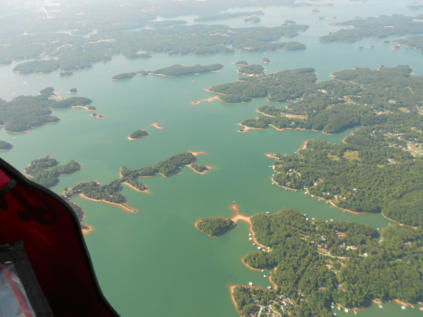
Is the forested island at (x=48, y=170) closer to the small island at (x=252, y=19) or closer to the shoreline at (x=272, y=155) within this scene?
the shoreline at (x=272, y=155)

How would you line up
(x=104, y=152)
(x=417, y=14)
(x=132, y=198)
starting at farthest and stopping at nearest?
1. (x=417, y=14)
2. (x=104, y=152)
3. (x=132, y=198)

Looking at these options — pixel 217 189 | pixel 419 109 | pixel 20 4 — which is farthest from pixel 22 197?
pixel 20 4

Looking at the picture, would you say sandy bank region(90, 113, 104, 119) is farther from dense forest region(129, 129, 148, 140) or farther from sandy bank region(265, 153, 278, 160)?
sandy bank region(265, 153, 278, 160)

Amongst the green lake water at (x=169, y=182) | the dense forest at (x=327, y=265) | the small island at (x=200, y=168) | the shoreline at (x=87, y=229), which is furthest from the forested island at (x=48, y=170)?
the dense forest at (x=327, y=265)

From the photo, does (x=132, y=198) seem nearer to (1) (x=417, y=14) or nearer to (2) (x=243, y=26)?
(2) (x=243, y=26)

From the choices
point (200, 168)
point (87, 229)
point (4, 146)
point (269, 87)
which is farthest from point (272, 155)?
point (4, 146)

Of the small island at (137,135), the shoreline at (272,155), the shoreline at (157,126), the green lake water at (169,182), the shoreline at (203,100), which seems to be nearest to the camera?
the green lake water at (169,182)

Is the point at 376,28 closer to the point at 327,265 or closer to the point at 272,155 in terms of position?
the point at 272,155
